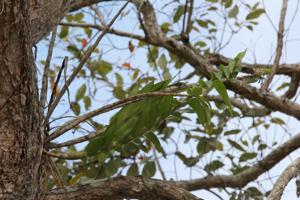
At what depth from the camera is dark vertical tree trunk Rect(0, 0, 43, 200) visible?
795mm

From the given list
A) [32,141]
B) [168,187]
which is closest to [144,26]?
[168,187]

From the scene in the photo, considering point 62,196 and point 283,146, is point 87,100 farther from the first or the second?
point 62,196

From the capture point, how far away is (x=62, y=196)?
96cm

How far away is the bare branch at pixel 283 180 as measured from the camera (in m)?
0.94

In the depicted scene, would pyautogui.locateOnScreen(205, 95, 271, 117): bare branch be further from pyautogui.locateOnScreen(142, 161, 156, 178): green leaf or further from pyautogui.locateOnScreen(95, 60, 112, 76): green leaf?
pyautogui.locateOnScreen(95, 60, 112, 76): green leaf

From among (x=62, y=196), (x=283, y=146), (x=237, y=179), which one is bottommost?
(x=62, y=196)

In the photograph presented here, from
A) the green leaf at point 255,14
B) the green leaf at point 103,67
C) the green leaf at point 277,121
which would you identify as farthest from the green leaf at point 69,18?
the green leaf at point 277,121

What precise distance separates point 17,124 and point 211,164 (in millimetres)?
1484

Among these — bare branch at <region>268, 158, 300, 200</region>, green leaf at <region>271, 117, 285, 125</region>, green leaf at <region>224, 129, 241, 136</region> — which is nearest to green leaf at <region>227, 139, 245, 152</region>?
green leaf at <region>224, 129, 241, 136</region>

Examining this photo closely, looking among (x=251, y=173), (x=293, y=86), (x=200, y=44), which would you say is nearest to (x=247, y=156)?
(x=251, y=173)

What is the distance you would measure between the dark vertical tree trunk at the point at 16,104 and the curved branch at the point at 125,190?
147 millimetres

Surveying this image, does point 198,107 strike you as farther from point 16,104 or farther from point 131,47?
point 131,47

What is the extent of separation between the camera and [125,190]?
100 cm

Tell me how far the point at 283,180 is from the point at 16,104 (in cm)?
52
